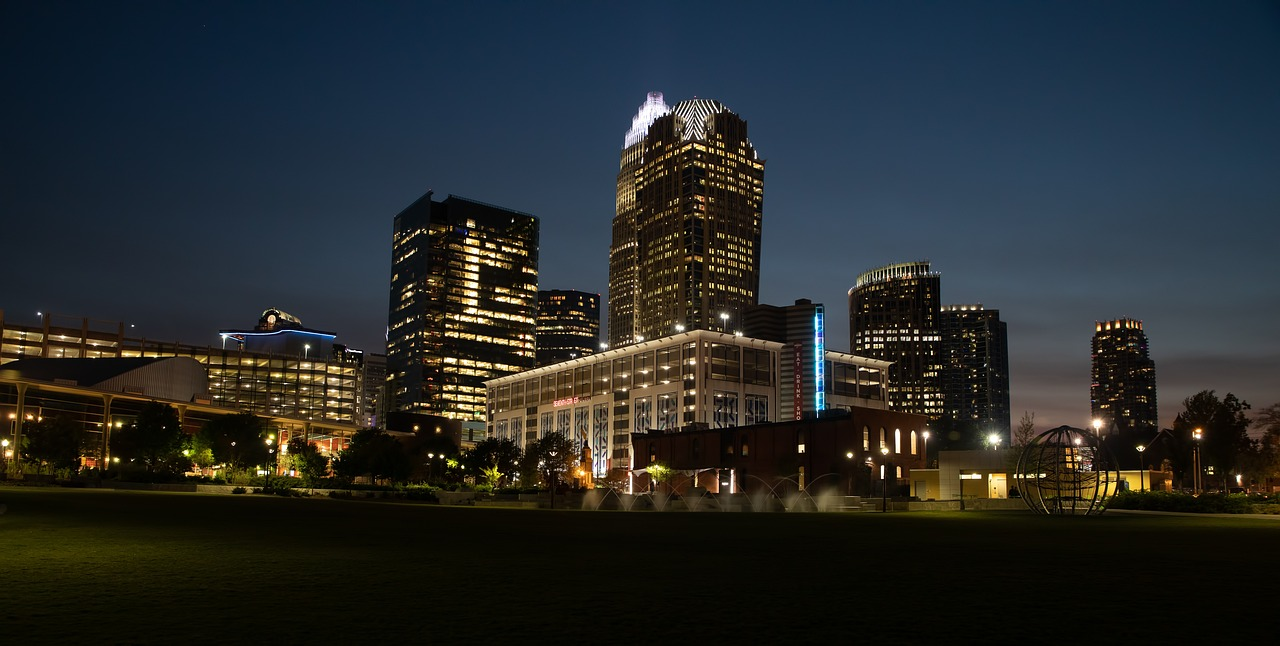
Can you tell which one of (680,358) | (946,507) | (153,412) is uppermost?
(680,358)

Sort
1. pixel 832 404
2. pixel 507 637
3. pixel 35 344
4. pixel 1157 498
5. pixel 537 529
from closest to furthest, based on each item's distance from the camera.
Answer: pixel 507 637
pixel 537 529
pixel 1157 498
pixel 832 404
pixel 35 344

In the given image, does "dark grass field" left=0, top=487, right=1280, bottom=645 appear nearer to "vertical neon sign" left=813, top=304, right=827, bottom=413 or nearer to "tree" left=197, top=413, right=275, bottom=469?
"tree" left=197, top=413, right=275, bottom=469

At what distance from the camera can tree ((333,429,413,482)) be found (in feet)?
322

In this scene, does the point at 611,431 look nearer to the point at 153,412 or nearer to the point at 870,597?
the point at 153,412

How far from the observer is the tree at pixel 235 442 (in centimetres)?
9950

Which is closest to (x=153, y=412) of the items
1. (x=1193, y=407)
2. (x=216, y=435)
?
(x=216, y=435)

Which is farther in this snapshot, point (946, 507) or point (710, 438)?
point (710, 438)

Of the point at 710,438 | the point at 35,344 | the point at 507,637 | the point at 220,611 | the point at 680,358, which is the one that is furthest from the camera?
the point at 35,344

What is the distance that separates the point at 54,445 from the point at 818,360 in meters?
106

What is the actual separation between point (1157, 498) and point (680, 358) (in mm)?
93671

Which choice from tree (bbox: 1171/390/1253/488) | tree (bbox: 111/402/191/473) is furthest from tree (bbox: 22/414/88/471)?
tree (bbox: 1171/390/1253/488)

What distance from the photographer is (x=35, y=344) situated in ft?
621

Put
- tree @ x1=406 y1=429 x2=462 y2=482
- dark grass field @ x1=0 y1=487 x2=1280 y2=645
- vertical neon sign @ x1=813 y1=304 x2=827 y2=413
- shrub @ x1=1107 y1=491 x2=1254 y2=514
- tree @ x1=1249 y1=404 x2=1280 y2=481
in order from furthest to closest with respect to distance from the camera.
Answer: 1. vertical neon sign @ x1=813 y1=304 x2=827 y2=413
2. tree @ x1=406 y1=429 x2=462 y2=482
3. tree @ x1=1249 y1=404 x2=1280 y2=481
4. shrub @ x1=1107 y1=491 x2=1254 y2=514
5. dark grass field @ x1=0 y1=487 x2=1280 y2=645

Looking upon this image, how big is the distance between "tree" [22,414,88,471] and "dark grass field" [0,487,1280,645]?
243ft
